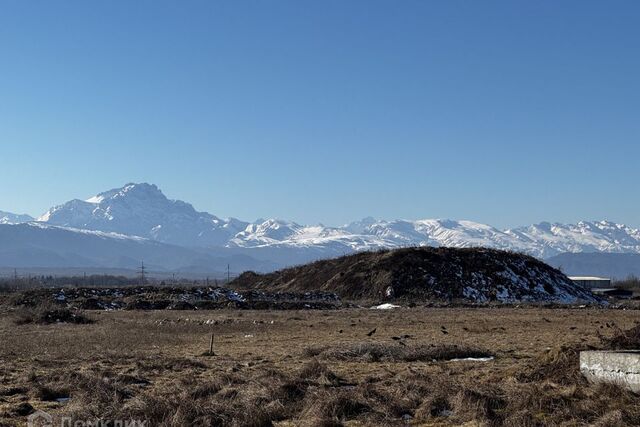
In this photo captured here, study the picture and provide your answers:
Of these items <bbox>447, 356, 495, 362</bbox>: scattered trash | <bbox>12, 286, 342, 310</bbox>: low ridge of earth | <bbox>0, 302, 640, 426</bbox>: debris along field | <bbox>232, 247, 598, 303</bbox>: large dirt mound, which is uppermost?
<bbox>232, 247, 598, 303</bbox>: large dirt mound

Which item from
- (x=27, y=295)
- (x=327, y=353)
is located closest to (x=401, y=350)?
(x=327, y=353)

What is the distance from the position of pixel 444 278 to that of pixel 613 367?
62.6 metres

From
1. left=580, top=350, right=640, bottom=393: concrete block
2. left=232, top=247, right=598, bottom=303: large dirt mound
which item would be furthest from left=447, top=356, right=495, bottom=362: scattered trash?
left=232, top=247, right=598, bottom=303: large dirt mound

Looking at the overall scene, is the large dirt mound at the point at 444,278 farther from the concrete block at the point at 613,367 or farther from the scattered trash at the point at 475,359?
the concrete block at the point at 613,367

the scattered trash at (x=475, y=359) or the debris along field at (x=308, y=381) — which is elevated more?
the scattered trash at (x=475, y=359)

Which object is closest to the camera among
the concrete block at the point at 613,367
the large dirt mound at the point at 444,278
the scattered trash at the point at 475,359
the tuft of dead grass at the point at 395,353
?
the concrete block at the point at 613,367

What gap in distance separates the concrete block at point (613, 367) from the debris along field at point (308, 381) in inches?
12.9

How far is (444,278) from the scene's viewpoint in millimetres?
78812

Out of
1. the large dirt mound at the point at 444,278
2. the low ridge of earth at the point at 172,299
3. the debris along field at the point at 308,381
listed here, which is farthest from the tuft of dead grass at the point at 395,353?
the large dirt mound at the point at 444,278

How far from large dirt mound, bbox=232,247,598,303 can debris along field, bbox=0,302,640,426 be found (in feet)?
139

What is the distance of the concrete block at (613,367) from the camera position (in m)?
16.0

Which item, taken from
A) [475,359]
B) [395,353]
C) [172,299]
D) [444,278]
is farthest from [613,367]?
[444,278]

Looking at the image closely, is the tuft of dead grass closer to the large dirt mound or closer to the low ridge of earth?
the low ridge of earth

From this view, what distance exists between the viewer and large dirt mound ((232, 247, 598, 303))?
249 feet
